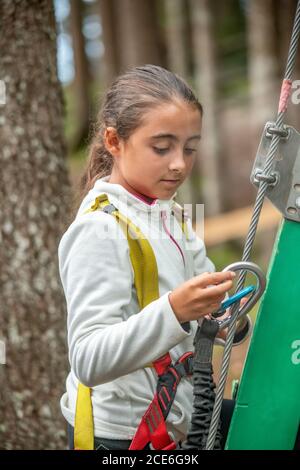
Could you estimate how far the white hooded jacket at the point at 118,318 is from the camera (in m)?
2.02

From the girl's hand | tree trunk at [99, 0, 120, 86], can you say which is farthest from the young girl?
tree trunk at [99, 0, 120, 86]

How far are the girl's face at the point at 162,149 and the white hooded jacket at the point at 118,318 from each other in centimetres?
6

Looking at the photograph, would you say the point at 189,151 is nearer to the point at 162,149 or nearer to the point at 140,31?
the point at 162,149

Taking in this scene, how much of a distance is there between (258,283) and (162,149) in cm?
47

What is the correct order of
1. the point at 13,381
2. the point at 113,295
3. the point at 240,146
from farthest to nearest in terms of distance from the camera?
the point at 240,146 → the point at 13,381 → the point at 113,295

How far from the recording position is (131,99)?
2.28 metres

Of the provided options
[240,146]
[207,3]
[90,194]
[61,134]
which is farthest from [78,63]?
[90,194]

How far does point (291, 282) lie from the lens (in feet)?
7.55

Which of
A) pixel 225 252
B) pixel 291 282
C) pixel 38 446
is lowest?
pixel 225 252

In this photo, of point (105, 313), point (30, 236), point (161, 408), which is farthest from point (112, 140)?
point (30, 236)

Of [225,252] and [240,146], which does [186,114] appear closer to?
[225,252]

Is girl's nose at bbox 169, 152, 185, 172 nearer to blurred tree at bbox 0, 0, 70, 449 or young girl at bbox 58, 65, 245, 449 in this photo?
young girl at bbox 58, 65, 245, 449

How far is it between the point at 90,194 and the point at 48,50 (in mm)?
1673

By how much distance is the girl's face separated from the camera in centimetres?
220
